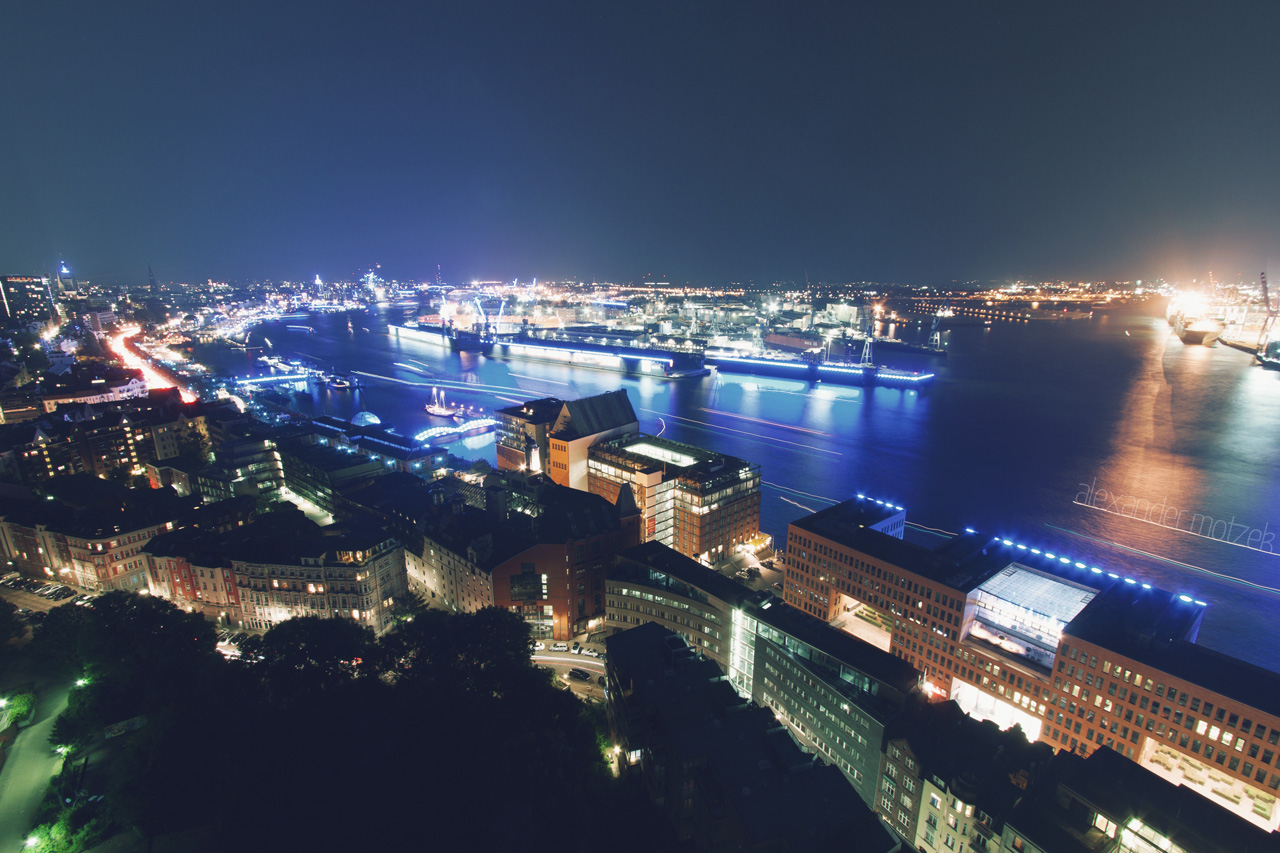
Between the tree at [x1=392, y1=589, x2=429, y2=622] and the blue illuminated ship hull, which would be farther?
the blue illuminated ship hull

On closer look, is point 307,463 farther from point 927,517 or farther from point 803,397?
point 803,397

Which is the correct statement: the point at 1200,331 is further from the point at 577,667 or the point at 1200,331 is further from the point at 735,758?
the point at 735,758

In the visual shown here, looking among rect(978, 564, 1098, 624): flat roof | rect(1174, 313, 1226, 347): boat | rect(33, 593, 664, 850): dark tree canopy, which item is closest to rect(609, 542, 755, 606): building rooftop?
rect(33, 593, 664, 850): dark tree canopy

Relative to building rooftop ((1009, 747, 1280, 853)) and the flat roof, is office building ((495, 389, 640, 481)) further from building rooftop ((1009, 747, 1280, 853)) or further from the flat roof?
building rooftop ((1009, 747, 1280, 853))

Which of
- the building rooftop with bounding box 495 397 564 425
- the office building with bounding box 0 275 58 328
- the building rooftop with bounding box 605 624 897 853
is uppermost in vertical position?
the office building with bounding box 0 275 58 328

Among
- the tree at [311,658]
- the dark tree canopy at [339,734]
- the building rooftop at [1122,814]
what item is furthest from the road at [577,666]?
the building rooftop at [1122,814]

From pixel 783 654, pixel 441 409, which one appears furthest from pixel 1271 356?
pixel 441 409

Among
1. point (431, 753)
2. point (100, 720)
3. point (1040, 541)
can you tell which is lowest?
point (1040, 541)

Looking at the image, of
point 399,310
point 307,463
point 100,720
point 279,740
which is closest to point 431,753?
point 279,740
